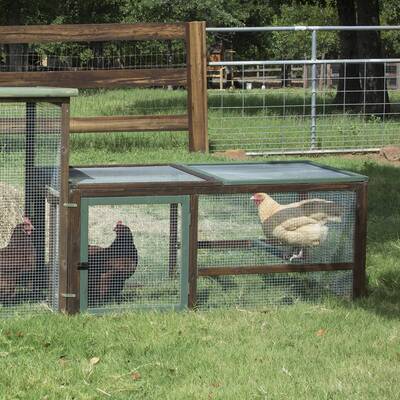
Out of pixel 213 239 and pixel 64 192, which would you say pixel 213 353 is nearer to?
pixel 213 239

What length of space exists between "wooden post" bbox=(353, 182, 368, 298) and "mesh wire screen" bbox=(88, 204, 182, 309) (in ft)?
3.77

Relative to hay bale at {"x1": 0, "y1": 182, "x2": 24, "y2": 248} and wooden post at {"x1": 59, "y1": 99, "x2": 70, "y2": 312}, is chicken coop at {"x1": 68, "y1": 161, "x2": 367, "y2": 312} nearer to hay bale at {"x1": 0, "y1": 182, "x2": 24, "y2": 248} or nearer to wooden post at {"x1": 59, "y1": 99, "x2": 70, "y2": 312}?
wooden post at {"x1": 59, "y1": 99, "x2": 70, "y2": 312}

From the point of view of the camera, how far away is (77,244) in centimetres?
538

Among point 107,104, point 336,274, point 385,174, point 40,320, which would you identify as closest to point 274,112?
point 107,104

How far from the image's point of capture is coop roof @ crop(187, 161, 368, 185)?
575cm

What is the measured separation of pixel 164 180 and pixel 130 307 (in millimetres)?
800

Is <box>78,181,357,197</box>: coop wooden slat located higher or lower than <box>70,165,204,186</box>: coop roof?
lower

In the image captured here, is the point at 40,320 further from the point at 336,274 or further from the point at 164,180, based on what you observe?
the point at 336,274

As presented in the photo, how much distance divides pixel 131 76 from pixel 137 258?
7.09 metres

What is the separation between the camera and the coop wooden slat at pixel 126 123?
40.0 feet

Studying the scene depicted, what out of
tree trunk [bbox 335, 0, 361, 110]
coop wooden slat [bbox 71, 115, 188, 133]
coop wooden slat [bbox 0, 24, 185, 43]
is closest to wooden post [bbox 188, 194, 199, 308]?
coop wooden slat [bbox 71, 115, 188, 133]

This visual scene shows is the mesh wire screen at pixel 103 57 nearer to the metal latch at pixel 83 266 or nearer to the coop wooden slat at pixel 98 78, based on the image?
the coop wooden slat at pixel 98 78

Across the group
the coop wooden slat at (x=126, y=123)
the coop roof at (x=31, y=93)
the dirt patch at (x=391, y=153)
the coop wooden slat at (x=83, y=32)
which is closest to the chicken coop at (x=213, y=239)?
the coop roof at (x=31, y=93)

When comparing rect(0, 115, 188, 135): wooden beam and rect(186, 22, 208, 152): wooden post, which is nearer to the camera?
rect(0, 115, 188, 135): wooden beam
